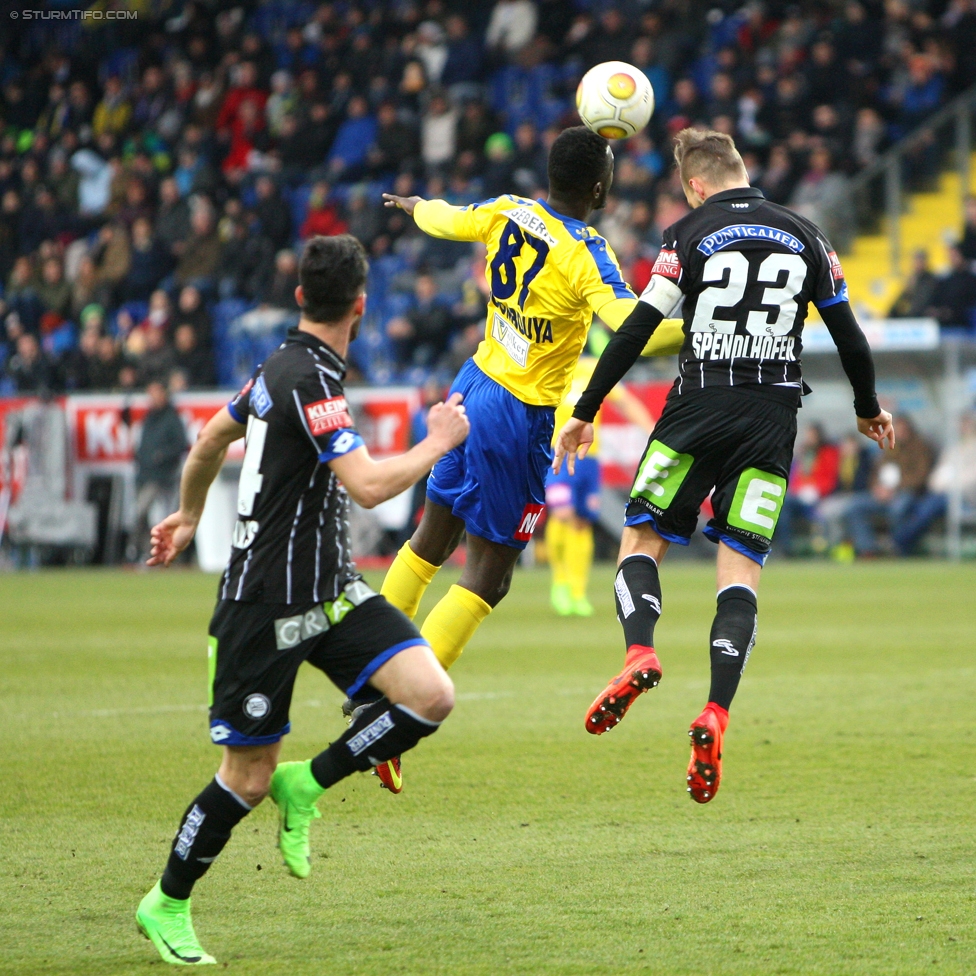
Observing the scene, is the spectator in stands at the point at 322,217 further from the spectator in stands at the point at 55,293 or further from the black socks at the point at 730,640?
the black socks at the point at 730,640

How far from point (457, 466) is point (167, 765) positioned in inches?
73.0

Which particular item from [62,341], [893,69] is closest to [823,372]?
[893,69]

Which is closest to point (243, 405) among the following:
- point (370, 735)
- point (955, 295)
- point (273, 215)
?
point (370, 735)

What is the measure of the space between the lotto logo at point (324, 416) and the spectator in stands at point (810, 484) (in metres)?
15.9

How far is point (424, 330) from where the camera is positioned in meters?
20.7

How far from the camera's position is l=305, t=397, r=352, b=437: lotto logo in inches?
155

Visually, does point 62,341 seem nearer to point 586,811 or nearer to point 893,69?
point 893,69

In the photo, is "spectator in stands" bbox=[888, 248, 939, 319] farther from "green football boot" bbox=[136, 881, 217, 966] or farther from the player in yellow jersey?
"green football boot" bbox=[136, 881, 217, 966]

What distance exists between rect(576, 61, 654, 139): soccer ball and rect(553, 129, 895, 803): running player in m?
0.53

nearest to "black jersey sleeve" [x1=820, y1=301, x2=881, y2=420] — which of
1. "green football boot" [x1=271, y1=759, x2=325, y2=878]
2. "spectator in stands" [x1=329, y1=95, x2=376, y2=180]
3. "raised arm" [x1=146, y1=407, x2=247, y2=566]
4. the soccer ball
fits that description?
the soccer ball

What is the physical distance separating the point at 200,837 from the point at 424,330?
17.0m

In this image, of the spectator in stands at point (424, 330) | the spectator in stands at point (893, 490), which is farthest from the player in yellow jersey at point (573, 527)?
the spectator in stands at point (424, 330)

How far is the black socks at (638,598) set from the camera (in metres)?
5.48

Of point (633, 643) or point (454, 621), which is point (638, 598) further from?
point (454, 621)
